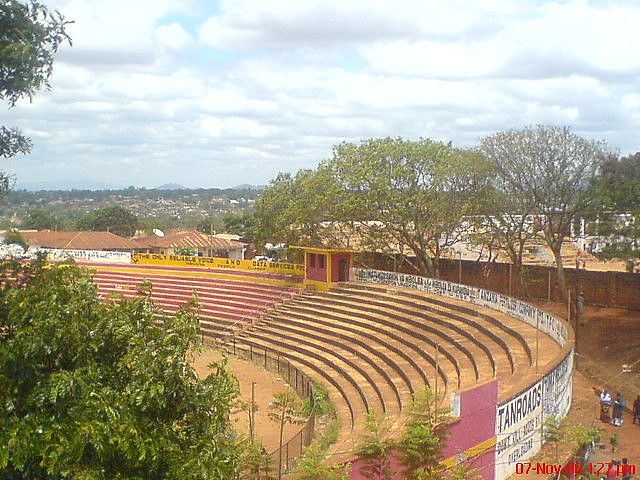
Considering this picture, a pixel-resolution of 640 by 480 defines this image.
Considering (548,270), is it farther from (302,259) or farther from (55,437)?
(55,437)

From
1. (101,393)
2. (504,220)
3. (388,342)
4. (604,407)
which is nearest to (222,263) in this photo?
(504,220)

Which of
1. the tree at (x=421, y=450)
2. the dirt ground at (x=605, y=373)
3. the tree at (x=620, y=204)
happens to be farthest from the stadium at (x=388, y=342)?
the tree at (x=620, y=204)

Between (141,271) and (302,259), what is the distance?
920cm

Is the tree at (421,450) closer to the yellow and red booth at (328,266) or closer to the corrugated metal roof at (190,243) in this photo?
the yellow and red booth at (328,266)

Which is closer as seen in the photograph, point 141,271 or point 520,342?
point 520,342

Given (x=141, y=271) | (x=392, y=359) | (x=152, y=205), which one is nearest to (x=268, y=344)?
(x=392, y=359)

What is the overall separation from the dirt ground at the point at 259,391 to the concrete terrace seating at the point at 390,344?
3.11 ft

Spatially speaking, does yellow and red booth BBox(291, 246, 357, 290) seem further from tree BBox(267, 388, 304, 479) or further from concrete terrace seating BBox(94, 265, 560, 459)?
tree BBox(267, 388, 304, 479)

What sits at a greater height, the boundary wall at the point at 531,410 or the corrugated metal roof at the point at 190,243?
the corrugated metal roof at the point at 190,243

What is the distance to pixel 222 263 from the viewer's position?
34.5m

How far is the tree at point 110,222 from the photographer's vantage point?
234 ft

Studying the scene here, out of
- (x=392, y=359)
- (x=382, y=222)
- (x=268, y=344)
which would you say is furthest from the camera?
(x=382, y=222)

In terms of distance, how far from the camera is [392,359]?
17750 mm

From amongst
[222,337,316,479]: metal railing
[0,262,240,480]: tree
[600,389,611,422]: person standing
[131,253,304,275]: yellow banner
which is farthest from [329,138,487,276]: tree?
[0,262,240,480]: tree
